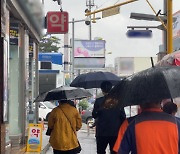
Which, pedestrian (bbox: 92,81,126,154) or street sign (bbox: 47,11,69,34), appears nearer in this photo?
pedestrian (bbox: 92,81,126,154)

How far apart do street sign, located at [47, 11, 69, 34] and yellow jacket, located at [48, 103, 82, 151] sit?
30.0ft

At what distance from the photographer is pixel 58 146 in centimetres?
835

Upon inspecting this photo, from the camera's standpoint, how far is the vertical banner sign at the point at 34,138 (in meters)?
12.1

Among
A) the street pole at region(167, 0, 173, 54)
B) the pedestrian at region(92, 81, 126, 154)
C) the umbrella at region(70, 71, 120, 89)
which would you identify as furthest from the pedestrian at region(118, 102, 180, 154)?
the street pole at region(167, 0, 173, 54)

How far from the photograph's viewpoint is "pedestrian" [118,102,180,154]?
14.3ft

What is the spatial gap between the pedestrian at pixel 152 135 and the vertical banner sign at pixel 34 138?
785 cm

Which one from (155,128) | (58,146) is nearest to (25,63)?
(58,146)

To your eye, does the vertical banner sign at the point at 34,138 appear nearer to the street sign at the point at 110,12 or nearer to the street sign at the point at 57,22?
the street sign at the point at 110,12

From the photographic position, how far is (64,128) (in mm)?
8328

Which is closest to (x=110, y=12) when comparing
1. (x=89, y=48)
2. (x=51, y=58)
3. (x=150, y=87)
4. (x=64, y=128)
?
(x=64, y=128)

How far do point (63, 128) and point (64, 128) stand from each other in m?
0.02

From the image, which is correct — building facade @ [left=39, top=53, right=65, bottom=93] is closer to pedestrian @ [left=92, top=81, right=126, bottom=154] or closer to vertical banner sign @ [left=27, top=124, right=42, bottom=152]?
vertical banner sign @ [left=27, top=124, right=42, bottom=152]

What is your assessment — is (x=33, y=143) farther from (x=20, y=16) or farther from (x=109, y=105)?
(x=109, y=105)

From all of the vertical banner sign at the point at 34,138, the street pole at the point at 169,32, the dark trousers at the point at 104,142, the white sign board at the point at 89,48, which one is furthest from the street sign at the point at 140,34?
the white sign board at the point at 89,48
